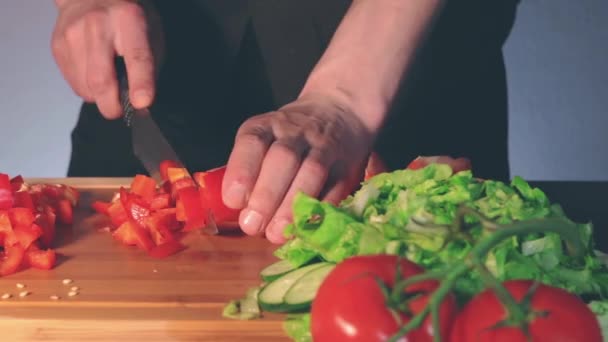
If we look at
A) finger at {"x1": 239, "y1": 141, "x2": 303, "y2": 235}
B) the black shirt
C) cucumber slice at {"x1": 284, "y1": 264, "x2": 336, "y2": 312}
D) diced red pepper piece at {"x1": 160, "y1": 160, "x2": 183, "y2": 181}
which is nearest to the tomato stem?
cucumber slice at {"x1": 284, "y1": 264, "x2": 336, "y2": 312}

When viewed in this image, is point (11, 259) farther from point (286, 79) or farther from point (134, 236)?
point (286, 79)

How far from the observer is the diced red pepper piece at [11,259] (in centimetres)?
148

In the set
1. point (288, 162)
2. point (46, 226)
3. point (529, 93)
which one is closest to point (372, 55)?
point (288, 162)

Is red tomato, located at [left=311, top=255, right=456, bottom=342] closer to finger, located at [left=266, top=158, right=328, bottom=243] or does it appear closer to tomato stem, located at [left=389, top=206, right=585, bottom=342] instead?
tomato stem, located at [left=389, top=206, right=585, bottom=342]

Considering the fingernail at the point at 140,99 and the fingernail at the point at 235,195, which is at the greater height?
the fingernail at the point at 140,99

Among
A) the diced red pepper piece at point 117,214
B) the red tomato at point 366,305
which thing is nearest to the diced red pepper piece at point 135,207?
the diced red pepper piece at point 117,214

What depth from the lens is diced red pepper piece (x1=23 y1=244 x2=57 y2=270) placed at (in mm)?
1499

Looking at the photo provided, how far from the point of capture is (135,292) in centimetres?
140

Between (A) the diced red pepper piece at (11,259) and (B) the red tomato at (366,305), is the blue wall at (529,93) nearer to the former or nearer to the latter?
(A) the diced red pepper piece at (11,259)

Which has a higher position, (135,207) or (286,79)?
(286,79)

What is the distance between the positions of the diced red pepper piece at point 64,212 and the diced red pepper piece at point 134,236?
0.17 metres

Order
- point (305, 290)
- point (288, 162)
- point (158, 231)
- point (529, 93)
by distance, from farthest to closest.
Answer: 1. point (529, 93)
2. point (158, 231)
3. point (288, 162)
4. point (305, 290)

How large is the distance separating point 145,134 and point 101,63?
16cm

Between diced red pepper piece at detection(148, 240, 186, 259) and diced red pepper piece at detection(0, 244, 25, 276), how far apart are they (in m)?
0.22
